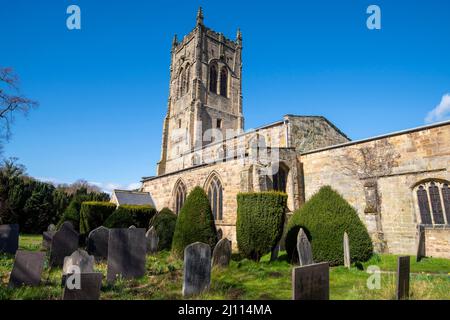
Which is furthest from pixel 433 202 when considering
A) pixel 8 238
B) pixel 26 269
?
pixel 8 238

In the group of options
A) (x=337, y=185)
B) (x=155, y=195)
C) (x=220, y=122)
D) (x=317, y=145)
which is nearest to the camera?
(x=337, y=185)

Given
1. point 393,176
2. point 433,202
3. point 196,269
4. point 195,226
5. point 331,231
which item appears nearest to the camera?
point 196,269

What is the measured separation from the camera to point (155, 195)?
892 inches

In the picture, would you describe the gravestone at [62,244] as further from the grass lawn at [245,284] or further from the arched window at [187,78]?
the arched window at [187,78]

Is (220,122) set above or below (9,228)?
above

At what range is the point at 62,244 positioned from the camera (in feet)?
28.9

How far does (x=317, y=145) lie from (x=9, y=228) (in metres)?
19.3

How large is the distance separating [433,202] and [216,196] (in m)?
11.3

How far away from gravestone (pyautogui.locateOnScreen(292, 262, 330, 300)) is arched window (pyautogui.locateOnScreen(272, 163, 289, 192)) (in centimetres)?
1137

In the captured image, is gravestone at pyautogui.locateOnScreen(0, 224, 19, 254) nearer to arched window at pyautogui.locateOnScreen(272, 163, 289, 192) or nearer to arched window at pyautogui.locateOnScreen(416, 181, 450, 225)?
arched window at pyautogui.locateOnScreen(272, 163, 289, 192)

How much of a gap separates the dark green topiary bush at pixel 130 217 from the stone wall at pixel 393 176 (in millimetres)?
11769

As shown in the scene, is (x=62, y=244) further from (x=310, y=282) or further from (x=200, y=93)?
(x=200, y=93)
